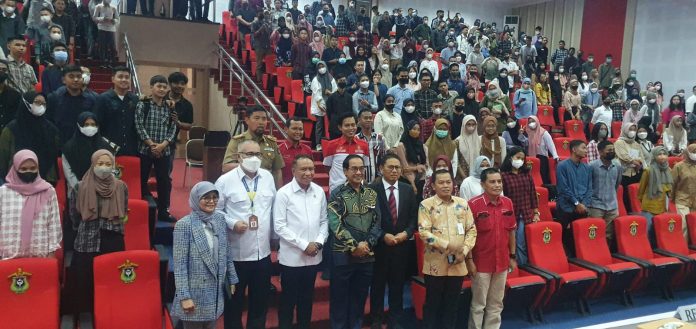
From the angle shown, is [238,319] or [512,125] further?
[512,125]

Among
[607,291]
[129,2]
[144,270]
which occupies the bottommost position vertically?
[607,291]

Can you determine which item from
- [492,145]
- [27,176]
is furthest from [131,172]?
[492,145]

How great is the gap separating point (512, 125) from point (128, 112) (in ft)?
15.1

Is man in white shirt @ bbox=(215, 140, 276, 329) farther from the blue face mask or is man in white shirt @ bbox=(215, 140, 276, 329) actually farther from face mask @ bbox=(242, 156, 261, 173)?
the blue face mask

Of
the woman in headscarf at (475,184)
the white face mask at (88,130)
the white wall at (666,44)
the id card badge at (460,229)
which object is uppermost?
the white wall at (666,44)

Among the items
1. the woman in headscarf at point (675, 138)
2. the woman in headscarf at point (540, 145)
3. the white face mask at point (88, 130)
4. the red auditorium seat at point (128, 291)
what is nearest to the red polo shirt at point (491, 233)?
the red auditorium seat at point (128, 291)

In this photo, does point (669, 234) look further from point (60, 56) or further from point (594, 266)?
point (60, 56)

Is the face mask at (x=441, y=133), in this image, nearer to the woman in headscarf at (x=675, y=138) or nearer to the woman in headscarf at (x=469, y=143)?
the woman in headscarf at (x=469, y=143)

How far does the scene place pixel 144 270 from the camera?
364 centimetres

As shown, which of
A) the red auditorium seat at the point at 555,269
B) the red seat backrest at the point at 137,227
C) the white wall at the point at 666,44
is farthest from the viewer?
the white wall at the point at 666,44

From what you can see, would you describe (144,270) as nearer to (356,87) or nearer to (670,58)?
(356,87)

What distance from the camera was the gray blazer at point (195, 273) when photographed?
3322mm

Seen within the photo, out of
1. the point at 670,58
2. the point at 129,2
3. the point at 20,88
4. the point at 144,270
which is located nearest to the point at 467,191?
the point at 144,270

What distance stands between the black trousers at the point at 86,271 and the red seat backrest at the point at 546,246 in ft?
11.5
